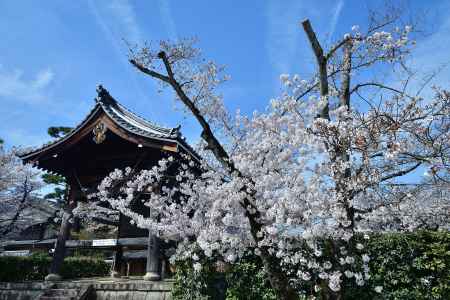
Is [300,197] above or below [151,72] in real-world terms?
below

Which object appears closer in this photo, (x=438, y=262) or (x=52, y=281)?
(x=438, y=262)

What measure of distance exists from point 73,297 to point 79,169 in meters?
4.70

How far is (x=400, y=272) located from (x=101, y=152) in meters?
9.86

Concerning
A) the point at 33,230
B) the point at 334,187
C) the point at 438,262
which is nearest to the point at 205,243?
the point at 334,187

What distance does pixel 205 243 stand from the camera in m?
6.72

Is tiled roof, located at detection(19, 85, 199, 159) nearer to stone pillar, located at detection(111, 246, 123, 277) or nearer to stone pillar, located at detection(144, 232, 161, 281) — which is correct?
stone pillar, located at detection(144, 232, 161, 281)

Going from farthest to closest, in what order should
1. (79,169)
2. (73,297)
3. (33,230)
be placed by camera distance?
1. (33,230)
2. (79,169)
3. (73,297)

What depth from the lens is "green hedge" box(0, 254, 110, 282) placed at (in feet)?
42.0

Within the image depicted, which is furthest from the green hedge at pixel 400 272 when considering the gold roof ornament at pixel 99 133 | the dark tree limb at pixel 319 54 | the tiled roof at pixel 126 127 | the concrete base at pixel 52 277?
the gold roof ornament at pixel 99 133

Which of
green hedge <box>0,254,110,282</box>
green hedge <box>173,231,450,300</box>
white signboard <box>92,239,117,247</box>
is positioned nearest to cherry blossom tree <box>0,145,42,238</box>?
green hedge <box>0,254,110,282</box>

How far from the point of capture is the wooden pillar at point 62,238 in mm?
10742

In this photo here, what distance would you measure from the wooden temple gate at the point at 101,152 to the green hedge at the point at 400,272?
3116 millimetres

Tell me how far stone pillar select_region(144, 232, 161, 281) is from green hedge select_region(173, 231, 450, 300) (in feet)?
8.44

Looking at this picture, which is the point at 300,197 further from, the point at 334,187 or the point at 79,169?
the point at 79,169
